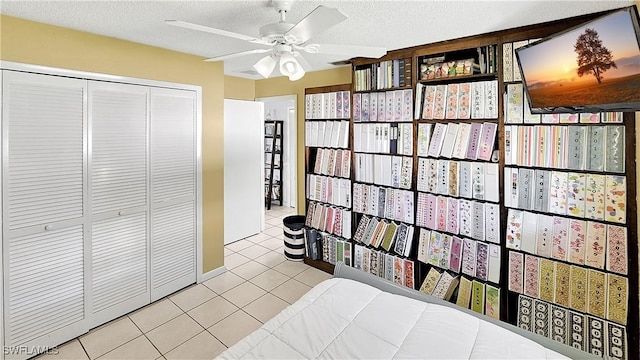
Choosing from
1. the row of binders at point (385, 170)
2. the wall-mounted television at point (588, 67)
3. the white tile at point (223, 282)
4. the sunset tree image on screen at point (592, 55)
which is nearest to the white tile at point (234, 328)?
the white tile at point (223, 282)

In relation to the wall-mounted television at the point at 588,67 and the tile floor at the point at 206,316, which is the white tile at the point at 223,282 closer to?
the tile floor at the point at 206,316

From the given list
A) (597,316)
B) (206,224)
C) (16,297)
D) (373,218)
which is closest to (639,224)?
(597,316)

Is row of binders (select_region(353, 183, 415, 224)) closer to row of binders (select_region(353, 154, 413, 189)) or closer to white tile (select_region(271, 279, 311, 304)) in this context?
row of binders (select_region(353, 154, 413, 189))

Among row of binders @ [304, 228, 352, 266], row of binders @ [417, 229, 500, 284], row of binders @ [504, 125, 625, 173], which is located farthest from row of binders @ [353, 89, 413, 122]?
row of binders @ [304, 228, 352, 266]

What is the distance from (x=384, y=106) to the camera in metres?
3.03

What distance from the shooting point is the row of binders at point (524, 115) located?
2059 millimetres

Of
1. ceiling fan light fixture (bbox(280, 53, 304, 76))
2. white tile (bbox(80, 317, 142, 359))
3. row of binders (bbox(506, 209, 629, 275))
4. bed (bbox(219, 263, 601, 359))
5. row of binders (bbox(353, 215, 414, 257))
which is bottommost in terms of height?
white tile (bbox(80, 317, 142, 359))

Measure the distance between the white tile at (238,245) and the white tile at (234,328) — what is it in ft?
5.32

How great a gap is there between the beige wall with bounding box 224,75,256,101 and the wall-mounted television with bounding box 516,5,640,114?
357 centimetres

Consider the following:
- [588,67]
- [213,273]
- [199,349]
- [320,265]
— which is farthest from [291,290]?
[588,67]

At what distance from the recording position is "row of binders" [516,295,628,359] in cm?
197

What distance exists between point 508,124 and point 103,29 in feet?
10.2

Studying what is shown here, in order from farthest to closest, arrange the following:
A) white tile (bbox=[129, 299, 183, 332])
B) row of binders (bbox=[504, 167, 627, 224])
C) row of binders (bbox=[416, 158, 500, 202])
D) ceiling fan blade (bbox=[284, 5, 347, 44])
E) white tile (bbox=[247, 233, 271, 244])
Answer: white tile (bbox=[247, 233, 271, 244]) → white tile (bbox=[129, 299, 183, 332]) → row of binders (bbox=[416, 158, 500, 202]) → row of binders (bbox=[504, 167, 627, 224]) → ceiling fan blade (bbox=[284, 5, 347, 44])

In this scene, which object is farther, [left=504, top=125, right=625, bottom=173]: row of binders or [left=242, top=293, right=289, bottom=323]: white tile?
[left=242, top=293, right=289, bottom=323]: white tile
